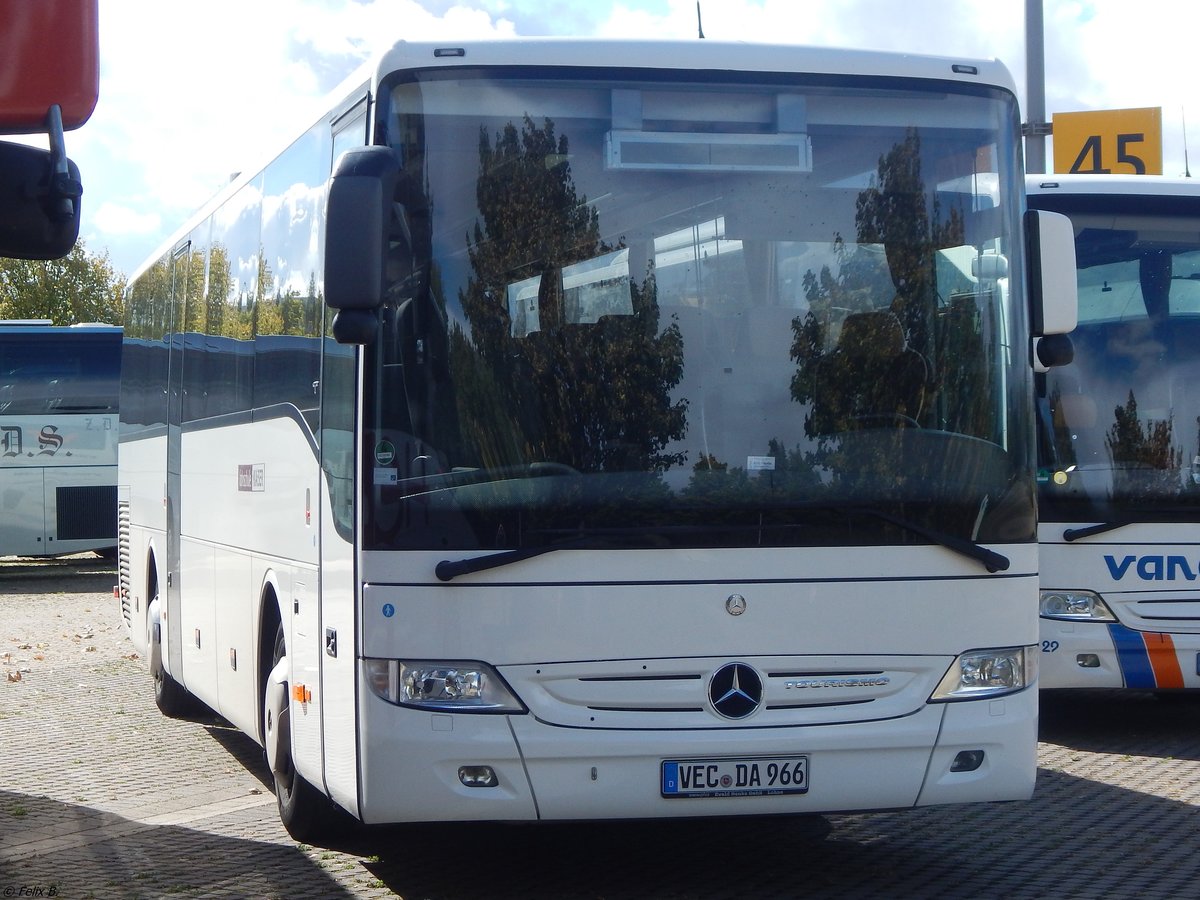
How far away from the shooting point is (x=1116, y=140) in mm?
25625

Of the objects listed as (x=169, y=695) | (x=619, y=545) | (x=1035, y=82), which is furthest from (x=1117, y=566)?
(x=1035, y=82)

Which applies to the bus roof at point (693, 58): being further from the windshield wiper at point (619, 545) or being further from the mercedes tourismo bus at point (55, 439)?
the mercedes tourismo bus at point (55, 439)

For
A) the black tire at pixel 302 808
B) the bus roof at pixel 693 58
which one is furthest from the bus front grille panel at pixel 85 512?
the bus roof at pixel 693 58

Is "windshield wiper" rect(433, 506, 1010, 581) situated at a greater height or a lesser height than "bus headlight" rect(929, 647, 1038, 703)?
greater

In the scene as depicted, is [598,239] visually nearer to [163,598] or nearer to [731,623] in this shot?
[731,623]

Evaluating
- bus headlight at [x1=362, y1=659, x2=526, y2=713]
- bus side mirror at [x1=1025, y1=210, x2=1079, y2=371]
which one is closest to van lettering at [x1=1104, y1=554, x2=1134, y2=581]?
bus side mirror at [x1=1025, y1=210, x2=1079, y2=371]

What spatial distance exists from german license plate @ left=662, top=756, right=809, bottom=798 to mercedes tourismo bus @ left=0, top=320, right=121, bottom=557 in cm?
2125

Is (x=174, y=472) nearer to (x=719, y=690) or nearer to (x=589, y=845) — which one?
(x=589, y=845)

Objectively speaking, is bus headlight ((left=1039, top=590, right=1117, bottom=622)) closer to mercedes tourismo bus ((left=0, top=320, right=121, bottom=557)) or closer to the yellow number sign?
the yellow number sign

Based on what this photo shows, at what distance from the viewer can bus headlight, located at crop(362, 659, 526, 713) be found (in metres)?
6.17

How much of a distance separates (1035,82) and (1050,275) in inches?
528

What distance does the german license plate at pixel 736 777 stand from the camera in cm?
622

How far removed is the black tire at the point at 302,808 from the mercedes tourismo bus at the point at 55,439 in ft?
63.1

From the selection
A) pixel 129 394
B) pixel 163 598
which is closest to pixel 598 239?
pixel 163 598
